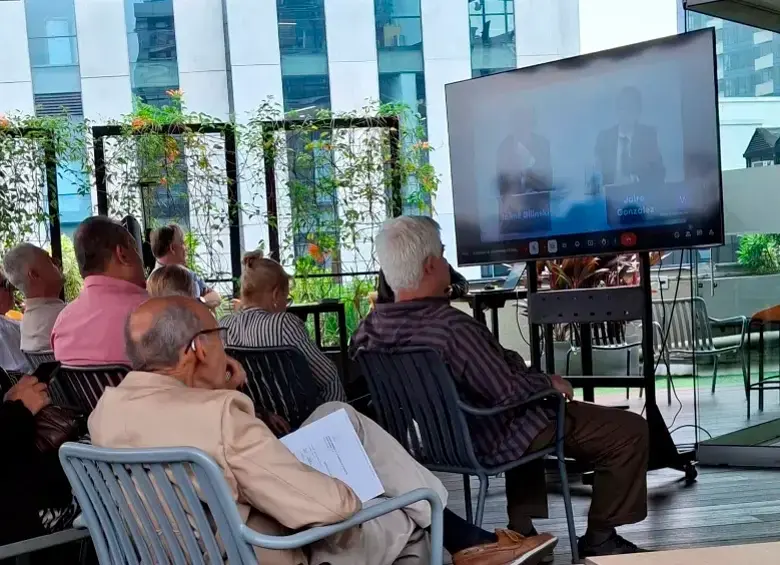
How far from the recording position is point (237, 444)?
5.67 ft

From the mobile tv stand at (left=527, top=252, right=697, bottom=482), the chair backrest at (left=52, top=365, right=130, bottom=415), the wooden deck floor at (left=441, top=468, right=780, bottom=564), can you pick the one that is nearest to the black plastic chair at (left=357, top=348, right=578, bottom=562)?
the wooden deck floor at (left=441, top=468, right=780, bottom=564)

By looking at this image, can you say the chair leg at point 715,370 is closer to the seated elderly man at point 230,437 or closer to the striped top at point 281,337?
the striped top at point 281,337

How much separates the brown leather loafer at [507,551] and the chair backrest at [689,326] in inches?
107

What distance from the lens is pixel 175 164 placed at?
8.15 meters

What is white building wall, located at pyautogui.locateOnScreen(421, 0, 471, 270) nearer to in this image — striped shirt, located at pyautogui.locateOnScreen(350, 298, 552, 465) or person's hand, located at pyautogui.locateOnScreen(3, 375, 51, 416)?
striped shirt, located at pyautogui.locateOnScreen(350, 298, 552, 465)

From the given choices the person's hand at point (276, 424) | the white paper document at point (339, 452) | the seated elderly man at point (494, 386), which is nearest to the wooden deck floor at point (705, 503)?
the seated elderly man at point (494, 386)

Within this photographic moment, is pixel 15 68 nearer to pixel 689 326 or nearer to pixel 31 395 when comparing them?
pixel 689 326

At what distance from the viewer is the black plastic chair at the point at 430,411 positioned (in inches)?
112

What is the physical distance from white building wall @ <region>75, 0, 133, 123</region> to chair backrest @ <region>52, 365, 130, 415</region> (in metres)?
6.61

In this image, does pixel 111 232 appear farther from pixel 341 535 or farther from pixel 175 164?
pixel 175 164

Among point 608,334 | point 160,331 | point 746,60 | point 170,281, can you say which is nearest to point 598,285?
point 608,334

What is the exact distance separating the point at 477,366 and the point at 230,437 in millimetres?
1311

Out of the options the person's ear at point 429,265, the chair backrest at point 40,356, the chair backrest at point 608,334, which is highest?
the person's ear at point 429,265

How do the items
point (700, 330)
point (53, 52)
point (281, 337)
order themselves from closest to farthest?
point (281, 337) < point (700, 330) < point (53, 52)
